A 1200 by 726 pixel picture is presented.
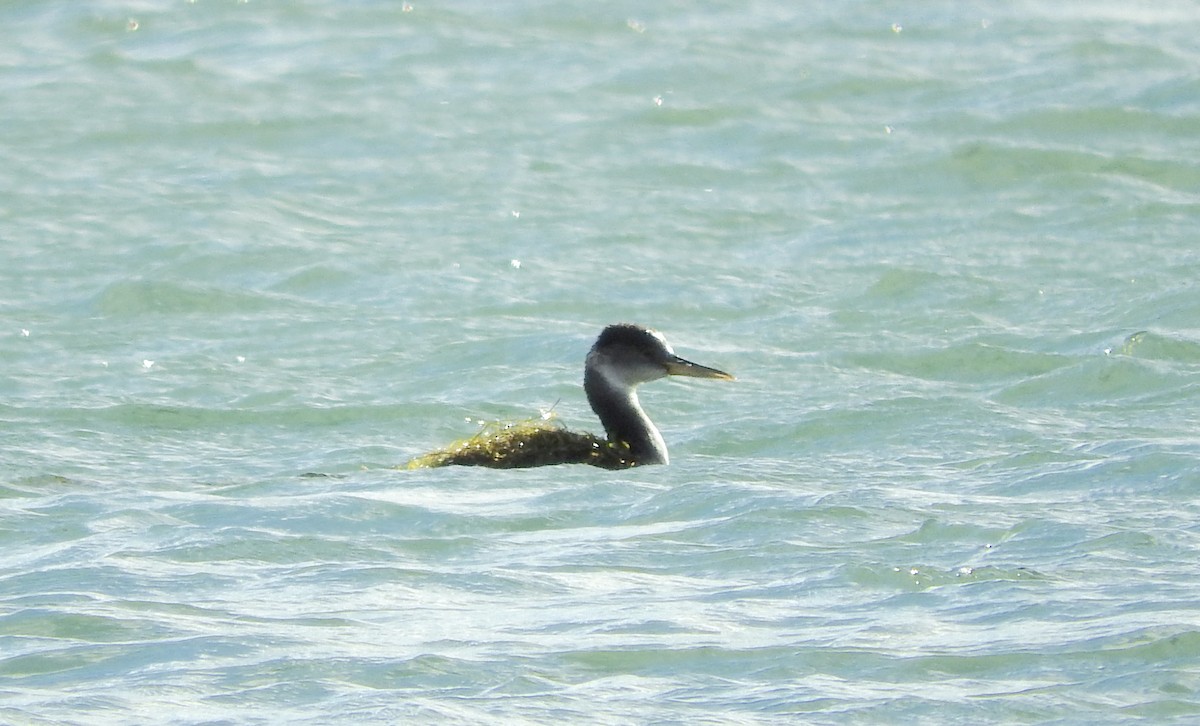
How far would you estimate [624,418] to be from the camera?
11.7 meters

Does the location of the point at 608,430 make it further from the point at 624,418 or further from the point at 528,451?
the point at 528,451

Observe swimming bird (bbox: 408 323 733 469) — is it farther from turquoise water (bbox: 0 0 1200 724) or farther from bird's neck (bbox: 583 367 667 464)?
turquoise water (bbox: 0 0 1200 724)

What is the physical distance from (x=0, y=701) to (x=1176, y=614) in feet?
12.5

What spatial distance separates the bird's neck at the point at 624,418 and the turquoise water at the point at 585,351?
0.56ft

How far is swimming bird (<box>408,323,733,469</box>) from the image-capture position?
36.4 ft

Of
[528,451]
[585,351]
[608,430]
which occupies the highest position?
[528,451]

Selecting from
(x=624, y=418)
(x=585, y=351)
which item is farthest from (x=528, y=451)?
(x=585, y=351)

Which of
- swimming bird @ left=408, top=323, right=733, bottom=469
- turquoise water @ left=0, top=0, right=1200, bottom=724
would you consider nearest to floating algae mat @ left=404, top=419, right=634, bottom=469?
swimming bird @ left=408, top=323, right=733, bottom=469

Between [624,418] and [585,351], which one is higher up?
→ [624,418]

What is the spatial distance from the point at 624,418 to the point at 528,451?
29.8 inches

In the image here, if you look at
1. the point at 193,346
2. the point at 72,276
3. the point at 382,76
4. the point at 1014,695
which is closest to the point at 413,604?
the point at 1014,695

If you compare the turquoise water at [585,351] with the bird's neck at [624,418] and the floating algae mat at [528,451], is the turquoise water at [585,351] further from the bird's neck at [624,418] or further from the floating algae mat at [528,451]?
the floating algae mat at [528,451]

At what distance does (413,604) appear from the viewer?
820cm

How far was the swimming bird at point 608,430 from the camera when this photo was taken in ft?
36.4
